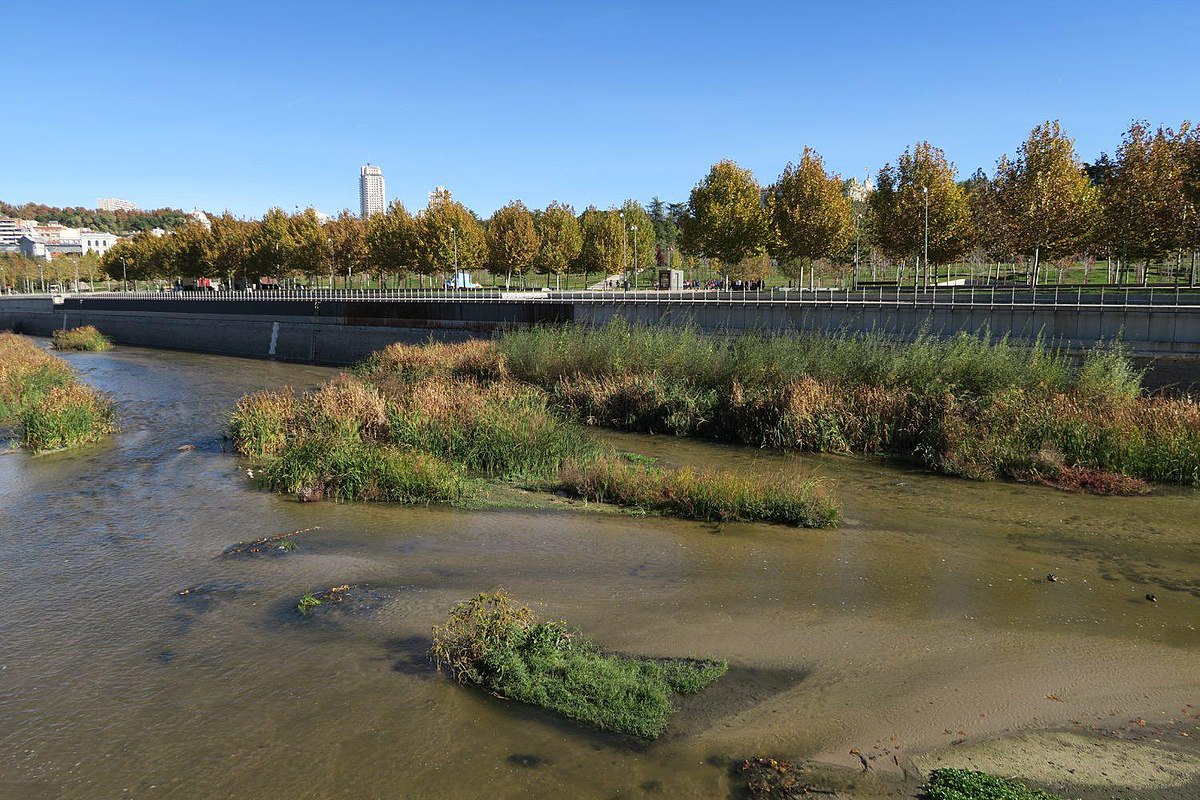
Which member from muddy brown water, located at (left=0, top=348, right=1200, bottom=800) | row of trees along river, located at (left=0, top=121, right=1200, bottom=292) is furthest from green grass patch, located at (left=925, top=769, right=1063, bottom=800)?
row of trees along river, located at (left=0, top=121, right=1200, bottom=292)

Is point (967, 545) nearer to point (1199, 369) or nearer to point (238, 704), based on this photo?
point (238, 704)

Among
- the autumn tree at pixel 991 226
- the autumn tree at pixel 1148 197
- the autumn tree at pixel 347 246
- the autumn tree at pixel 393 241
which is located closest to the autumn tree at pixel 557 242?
the autumn tree at pixel 393 241

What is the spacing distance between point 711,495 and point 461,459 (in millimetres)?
6019

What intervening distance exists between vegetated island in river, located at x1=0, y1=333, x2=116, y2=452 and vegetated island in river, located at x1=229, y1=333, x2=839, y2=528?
3.83 metres

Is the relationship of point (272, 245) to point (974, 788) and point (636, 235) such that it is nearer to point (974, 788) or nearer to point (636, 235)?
point (636, 235)

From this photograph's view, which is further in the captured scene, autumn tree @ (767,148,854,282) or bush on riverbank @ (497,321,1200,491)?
autumn tree @ (767,148,854,282)

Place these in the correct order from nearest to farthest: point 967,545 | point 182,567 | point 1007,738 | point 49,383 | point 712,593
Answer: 1. point 1007,738
2. point 712,593
3. point 182,567
4. point 967,545
5. point 49,383

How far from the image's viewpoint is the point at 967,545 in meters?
12.2

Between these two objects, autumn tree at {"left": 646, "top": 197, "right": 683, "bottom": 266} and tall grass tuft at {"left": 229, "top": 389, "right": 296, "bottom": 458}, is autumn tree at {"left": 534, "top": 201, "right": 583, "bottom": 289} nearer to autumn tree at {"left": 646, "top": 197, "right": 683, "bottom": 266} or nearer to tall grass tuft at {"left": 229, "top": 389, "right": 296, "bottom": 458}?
autumn tree at {"left": 646, "top": 197, "right": 683, "bottom": 266}

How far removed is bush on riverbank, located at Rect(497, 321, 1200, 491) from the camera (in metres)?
16.3

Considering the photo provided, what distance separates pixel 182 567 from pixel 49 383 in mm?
19064

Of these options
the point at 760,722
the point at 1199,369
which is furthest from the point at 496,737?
the point at 1199,369

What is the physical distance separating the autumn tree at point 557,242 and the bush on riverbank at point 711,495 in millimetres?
53494

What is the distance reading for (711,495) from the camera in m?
13.6
